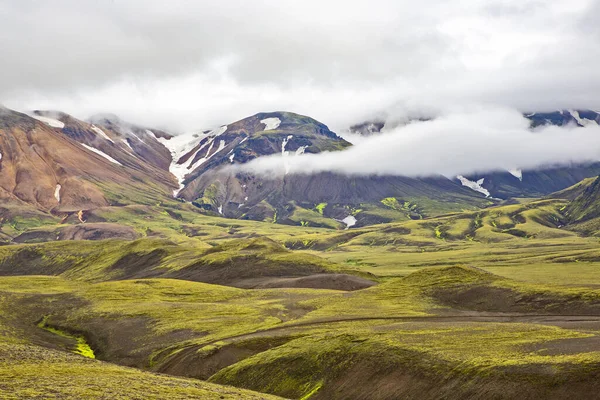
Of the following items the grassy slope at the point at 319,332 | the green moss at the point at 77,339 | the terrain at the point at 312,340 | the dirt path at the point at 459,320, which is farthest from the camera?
the green moss at the point at 77,339

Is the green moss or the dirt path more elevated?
the dirt path

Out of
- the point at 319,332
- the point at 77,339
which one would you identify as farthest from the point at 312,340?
the point at 77,339

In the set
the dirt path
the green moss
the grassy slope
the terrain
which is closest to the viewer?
the terrain

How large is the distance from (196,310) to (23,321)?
40617 millimetres

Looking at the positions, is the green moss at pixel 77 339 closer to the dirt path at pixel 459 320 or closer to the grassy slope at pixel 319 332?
the grassy slope at pixel 319 332

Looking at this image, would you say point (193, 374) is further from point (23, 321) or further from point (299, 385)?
point (23, 321)

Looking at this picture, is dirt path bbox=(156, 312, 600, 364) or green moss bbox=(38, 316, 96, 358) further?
green moss bbox=(38, 316, 96, 358)

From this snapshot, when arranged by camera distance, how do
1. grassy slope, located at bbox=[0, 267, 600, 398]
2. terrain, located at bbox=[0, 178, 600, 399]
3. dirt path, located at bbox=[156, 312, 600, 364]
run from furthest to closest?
dirt path, located at bbox=[156, 312, 600, 364]
grassy slope, located at bbox=[0, 267, 600, 398]
terrain, located at bbox=[0, 178, 600, 399]

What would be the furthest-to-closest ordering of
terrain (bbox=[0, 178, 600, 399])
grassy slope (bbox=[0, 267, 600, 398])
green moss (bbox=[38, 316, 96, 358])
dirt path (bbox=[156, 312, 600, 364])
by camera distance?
green moss (bbox=[38, 316, 96, 358]) → dirt path (bbox=[156, 312, 600, 364]) → grassy slope (bbox=[0, 267, 600, 398]) → terrain (bbox=[0, 178, 600, 399])

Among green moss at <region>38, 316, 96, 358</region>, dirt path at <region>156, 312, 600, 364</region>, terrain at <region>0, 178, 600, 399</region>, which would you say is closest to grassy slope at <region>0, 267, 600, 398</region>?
terrain at <region>0, 178, 600, 399</region>

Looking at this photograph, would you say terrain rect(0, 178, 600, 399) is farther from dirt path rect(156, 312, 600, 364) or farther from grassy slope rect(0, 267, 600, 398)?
dirt path rect(156, 312, 600, 364)

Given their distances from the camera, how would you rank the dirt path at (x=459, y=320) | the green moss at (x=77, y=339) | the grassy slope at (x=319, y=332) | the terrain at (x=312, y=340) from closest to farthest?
the terrain at (x=312, y=340), the grassy slope at (x=319, y=332), the dirt path at (x=459, y=320), the green moss at (x=77, y=339)

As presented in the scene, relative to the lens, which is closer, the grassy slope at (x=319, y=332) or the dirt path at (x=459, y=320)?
the grassy slope at (x=319, y=332)

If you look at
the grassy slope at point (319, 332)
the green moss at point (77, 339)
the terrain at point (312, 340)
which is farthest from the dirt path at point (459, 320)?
the green moss at point (77, 339)
